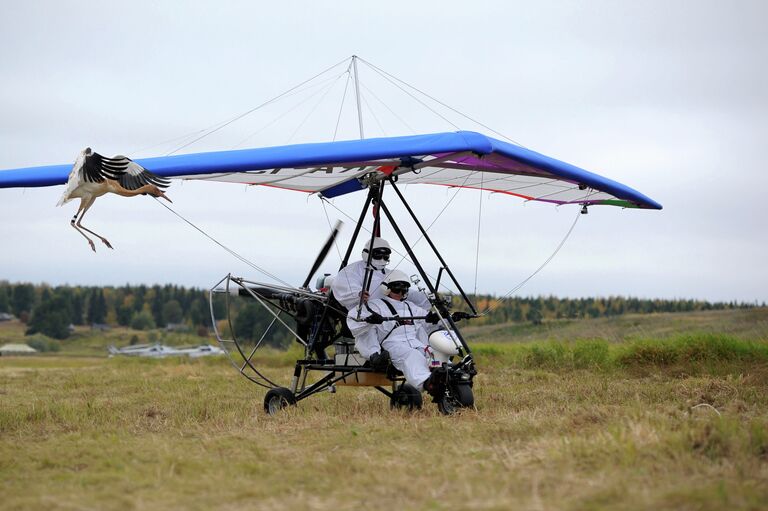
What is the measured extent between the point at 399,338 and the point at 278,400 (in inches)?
62.1

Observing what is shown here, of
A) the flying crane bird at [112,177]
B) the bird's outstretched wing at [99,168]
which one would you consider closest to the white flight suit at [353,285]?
the flying crane bird at [112,177]

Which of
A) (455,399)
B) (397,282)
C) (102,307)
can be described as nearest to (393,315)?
(397,282)

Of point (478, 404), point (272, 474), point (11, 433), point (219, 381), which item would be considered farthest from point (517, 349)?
point (272, 474)

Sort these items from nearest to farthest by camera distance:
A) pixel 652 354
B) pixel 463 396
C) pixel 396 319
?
pixel 463 396 → pixel 396 319 → pixel 652 354

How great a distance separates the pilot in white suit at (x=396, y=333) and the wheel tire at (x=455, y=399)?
0.27 m

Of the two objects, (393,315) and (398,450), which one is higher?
(393,315)

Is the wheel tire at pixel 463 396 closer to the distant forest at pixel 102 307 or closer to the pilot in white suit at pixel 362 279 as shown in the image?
the pilot in white suit at pixel 362 279

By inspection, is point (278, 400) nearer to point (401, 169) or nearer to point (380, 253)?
point (380, 253)

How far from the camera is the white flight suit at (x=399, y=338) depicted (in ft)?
29.7

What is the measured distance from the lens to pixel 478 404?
9.80 meters

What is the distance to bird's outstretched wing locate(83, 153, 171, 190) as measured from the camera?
317 inches

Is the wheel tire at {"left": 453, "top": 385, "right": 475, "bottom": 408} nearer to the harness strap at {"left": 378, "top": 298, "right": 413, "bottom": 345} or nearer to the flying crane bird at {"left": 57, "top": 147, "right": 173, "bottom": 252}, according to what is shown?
the harness strap at {"left": 378, "top": 298, "right": 413, "bottom": 345}

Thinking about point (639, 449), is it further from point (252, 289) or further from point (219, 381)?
point (219, 381)

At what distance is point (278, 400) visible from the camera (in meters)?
9.87
